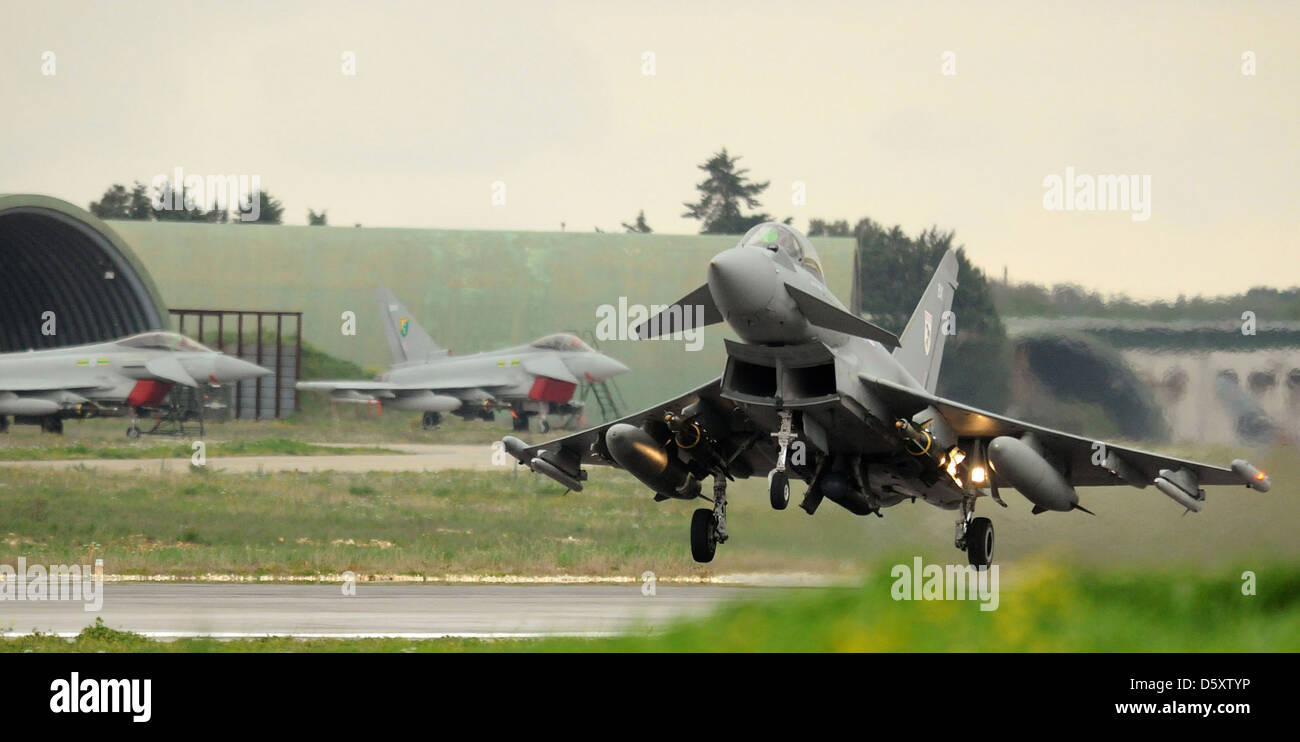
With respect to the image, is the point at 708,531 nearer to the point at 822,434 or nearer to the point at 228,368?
the point at 822,434

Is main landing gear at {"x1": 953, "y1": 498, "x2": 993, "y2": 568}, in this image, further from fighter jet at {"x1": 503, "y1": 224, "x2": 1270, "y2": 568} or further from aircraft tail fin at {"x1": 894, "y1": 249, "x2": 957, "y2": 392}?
aircraft tail fin at {"x1": 894, "y1": 249, "x2": 957, "y2": 392}

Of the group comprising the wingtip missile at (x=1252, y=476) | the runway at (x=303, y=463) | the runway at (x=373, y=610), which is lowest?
the runway at (x=373, y=610)

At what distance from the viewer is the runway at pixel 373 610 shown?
1709cm

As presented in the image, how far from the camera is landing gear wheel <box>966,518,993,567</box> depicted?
63.0ft

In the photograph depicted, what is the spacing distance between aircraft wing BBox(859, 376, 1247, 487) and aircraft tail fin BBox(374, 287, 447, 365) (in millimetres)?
28554

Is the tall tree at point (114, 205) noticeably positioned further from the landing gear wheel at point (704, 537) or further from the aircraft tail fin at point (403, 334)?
the landing gear wheel at point (704, 537)

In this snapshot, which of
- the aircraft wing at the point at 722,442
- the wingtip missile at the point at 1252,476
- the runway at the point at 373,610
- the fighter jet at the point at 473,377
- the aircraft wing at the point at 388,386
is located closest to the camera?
the wingtip missile at the point at 1252,476

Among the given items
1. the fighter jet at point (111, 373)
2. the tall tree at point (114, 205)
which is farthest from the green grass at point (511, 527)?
the tall tree at point (114, 205)

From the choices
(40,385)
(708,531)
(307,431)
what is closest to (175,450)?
(307,431)

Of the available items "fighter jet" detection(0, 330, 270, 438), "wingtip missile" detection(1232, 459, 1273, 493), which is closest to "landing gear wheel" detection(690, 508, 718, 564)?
"wingtip missile" detection(1232, 459, 1273, 493)

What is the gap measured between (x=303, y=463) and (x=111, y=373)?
1156 centimetres

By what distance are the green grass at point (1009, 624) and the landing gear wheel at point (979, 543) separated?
149 inches

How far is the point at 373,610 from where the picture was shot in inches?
765
